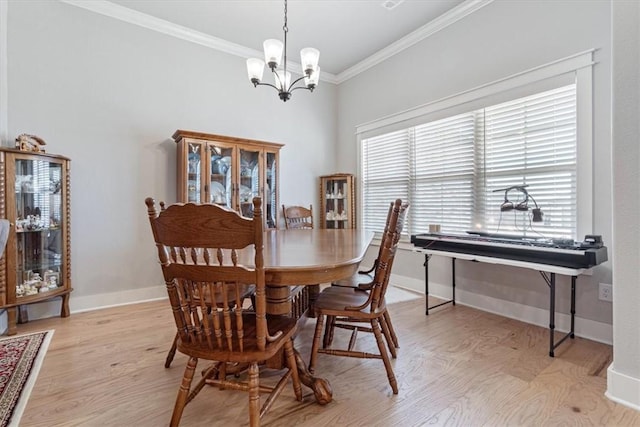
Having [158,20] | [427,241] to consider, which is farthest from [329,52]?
[427,241]

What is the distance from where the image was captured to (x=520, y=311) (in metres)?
2.68

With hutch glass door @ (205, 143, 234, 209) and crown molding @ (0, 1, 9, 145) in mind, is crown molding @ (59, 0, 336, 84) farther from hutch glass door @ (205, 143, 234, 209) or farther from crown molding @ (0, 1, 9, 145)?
hutch glass door @ (205, 143, 234, 209)

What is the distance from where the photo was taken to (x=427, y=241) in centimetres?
283

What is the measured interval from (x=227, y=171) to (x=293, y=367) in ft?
8.16

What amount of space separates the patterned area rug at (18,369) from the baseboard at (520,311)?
328 centimetres

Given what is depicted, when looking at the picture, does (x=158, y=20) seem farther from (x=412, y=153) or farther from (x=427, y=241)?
(x=427, y=241)

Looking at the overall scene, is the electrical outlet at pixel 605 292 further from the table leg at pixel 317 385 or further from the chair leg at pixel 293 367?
the chair leg at pixel 293 367

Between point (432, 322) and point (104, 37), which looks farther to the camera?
point (104, 37)

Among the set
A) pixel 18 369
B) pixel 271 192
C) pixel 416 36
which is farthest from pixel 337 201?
pixel 18 369

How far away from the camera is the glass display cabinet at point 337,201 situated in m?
4.37

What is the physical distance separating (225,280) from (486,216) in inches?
105

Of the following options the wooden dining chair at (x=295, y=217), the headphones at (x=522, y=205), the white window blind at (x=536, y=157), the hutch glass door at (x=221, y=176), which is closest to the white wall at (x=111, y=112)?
the hutch glass door at (x=221, y=176)

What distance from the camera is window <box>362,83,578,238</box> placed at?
2.44m

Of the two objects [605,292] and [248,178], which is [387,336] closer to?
[605,292]
